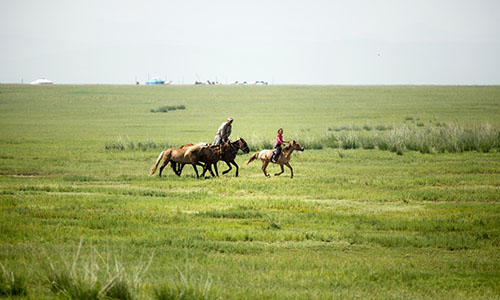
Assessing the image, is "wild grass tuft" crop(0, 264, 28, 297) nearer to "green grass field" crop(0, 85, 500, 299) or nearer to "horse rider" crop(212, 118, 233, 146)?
"green grass field" crop(0, 85, 500, 299)

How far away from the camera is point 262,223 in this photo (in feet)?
49.7

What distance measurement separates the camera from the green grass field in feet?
31.6

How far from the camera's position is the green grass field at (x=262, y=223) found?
9625 millimetres

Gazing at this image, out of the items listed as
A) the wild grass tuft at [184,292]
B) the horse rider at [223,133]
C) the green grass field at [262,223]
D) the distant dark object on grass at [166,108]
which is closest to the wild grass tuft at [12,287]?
the green grass field at [262,223]

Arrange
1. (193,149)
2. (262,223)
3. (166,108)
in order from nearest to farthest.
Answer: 1. (262,223)
2. (193,149)
3. (166,108)

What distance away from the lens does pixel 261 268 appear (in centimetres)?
1094

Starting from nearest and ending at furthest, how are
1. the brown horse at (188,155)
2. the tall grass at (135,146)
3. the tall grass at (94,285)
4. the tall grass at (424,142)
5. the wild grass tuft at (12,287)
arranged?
the tall grass at (94,285) → the wild grass tuft at (12,287) → the brown horse at (188,155) → the tall grass at (424,142) → the tall grass at (135,146)

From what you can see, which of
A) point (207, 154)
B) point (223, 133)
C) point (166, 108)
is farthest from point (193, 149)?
point (166, 108)

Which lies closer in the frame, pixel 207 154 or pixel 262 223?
pixel 262 223

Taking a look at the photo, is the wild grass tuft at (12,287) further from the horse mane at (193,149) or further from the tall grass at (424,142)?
the tall grass at (424,142)

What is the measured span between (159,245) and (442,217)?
22.8ft

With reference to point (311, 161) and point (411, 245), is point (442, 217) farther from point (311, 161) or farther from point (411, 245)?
point (311, 161)

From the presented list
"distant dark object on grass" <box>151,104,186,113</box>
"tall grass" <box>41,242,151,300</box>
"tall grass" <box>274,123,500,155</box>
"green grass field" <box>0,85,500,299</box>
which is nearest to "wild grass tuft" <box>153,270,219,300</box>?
"green grass field" <box>0,85,500,299</box>

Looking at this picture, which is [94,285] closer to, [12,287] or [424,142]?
[12,287]
